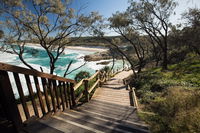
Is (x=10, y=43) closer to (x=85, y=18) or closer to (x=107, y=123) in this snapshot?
(x=85, y=18)

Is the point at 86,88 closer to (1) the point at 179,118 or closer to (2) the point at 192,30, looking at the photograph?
(1) the point at 179,118

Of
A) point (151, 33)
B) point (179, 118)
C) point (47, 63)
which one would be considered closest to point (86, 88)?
point (179, 118)

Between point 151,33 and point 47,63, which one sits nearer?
point 151,33

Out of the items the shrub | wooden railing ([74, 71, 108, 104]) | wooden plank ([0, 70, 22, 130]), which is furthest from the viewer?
wooden railing ([74, 71, 108, 104])

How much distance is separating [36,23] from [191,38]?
15.7 m

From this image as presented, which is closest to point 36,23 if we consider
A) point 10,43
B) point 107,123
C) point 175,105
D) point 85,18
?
point 10,43

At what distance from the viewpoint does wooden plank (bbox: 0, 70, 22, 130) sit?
169cm

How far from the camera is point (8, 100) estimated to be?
5.66 feet

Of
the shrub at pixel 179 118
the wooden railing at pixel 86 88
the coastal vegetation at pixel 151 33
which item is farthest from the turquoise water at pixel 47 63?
the shrub at pixel 179 118

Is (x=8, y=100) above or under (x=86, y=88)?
above

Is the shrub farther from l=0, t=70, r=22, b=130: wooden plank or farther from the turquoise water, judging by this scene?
the turquoise water

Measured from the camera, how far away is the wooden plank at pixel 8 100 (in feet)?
5.54

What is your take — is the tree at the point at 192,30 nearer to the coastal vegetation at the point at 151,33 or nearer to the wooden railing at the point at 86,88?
the coastal vegetation at the point at 151,33

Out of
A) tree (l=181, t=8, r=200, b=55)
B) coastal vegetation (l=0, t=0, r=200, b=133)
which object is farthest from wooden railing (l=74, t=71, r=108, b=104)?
tree (l=181, t=8, r=200, b=55)
